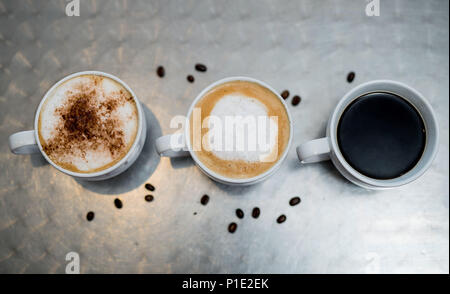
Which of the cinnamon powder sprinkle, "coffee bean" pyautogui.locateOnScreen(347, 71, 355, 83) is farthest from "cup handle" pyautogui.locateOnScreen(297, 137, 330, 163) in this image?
the cinnamon powder sprinkle

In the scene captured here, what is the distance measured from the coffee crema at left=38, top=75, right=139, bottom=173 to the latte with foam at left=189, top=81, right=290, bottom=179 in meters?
0.15

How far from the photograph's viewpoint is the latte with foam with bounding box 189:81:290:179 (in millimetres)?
626

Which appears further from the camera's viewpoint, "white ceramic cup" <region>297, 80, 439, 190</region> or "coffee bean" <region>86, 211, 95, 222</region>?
"coffee bean" <region>86, 211, 95, 222</region>

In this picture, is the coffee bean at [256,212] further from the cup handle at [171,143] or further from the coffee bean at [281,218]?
the cup handle at [171,143]

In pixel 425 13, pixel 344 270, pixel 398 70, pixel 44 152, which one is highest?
pixel 425 13

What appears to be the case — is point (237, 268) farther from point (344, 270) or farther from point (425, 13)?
point (425, 13)

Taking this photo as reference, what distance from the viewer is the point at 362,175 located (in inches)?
25.1

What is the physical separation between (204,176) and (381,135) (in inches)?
16.1

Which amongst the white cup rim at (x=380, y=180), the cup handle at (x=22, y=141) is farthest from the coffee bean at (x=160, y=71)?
the white cup rim at (x=380, y=180)

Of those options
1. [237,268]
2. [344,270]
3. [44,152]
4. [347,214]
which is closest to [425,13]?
[347,214]

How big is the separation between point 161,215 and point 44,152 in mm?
292

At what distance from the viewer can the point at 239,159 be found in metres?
0.63

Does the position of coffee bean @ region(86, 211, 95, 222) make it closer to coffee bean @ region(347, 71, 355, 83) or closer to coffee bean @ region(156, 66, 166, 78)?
coffee bean @ region(156, 66, 166, 78)

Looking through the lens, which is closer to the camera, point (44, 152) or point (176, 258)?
point (44, 152)
